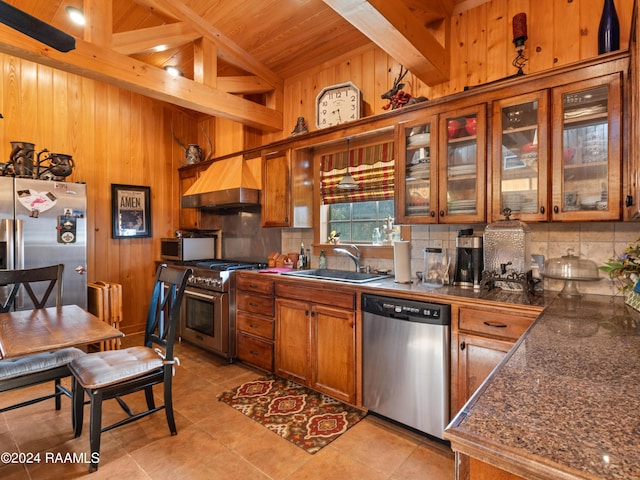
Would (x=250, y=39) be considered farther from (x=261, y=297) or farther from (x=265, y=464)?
(x=265, y=464)

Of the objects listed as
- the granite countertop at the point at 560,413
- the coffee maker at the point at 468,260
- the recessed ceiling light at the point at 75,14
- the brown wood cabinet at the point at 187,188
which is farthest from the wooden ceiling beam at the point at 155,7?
the granite countertop at the point at 560,413

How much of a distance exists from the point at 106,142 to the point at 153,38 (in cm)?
176

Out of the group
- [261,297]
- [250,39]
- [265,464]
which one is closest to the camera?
[265,464]

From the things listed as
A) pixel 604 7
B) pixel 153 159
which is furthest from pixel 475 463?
pixel 153 159

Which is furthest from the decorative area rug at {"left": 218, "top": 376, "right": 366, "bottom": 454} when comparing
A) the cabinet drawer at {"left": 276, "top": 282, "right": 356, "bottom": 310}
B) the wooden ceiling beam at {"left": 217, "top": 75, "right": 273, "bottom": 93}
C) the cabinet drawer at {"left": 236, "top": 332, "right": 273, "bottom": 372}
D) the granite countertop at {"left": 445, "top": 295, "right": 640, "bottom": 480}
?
the wooden ceiling beam at {"left": 217, "top": 75, "right": 273, "bottom": 93}

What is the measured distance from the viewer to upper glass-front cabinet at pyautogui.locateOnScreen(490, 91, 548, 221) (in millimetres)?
2051

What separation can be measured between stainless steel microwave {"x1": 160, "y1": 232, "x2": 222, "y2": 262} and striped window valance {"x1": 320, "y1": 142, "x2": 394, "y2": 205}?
1836 millimetres

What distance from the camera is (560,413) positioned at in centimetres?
70

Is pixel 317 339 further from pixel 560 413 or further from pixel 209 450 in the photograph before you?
pixel 560 413

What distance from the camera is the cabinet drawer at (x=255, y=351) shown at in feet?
10.2

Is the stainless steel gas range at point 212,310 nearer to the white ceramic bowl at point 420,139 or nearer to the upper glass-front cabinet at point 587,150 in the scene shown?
the white ceramic bowl at point 420,139

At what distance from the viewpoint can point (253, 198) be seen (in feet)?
12.3

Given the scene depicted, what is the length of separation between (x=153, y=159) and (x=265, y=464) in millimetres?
4074

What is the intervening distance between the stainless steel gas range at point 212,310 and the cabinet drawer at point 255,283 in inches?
4.3
